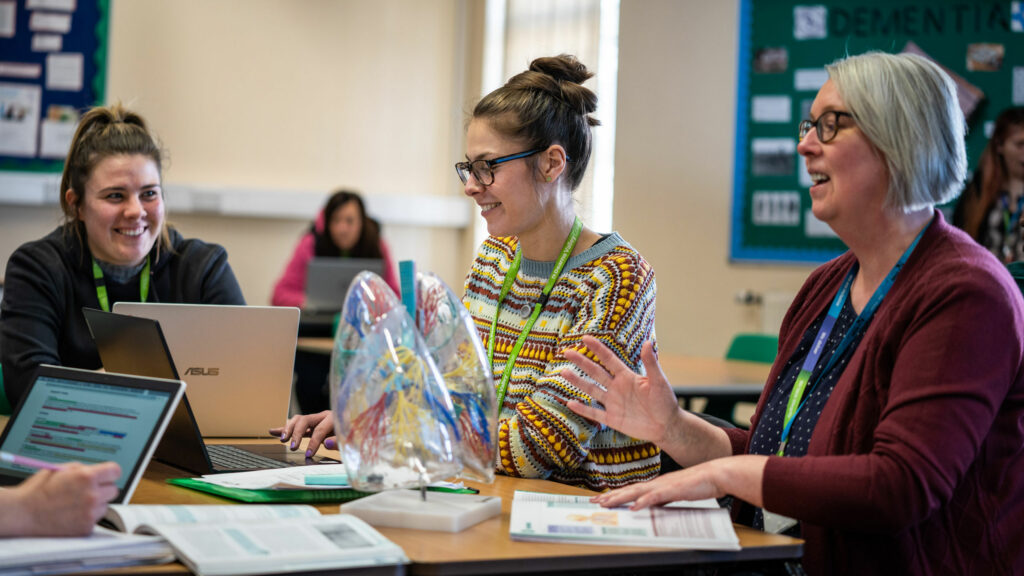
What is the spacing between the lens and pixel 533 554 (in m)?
1.30

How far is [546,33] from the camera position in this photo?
6516mm

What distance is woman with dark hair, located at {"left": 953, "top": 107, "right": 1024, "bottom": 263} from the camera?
14.7 feet

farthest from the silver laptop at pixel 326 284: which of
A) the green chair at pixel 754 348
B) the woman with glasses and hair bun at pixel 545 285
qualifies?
the woman with glasses and hair bun at pixel 545 285

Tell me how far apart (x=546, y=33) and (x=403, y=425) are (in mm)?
5398

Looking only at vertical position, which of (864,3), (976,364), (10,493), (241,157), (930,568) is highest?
(864,3)

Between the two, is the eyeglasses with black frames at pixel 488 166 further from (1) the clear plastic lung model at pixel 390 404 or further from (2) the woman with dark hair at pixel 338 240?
(2) the woman with dark hair at pixel 338 240

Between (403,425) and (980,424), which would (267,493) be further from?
(980,424)

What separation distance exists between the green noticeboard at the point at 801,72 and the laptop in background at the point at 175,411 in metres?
3.72

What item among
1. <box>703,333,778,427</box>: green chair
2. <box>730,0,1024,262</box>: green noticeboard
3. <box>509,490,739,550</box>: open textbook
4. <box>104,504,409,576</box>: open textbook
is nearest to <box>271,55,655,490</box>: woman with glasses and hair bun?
<box>509,490,739,550</box>: open textbook

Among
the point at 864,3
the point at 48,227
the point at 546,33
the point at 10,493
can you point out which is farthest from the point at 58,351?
the point at 546,33

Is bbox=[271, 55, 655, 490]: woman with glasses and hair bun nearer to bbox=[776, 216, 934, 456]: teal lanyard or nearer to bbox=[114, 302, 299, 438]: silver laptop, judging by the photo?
bbox=[114, 302, 299, 438]: silver laptop

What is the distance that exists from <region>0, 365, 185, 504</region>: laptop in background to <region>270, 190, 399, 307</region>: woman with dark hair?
4.49 metres

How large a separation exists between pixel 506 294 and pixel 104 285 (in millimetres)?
1109

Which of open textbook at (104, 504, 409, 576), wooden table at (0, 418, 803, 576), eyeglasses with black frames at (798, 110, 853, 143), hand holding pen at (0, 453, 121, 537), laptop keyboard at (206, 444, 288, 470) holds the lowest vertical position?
laptop keyboard at (206, 444, 288, 470)
